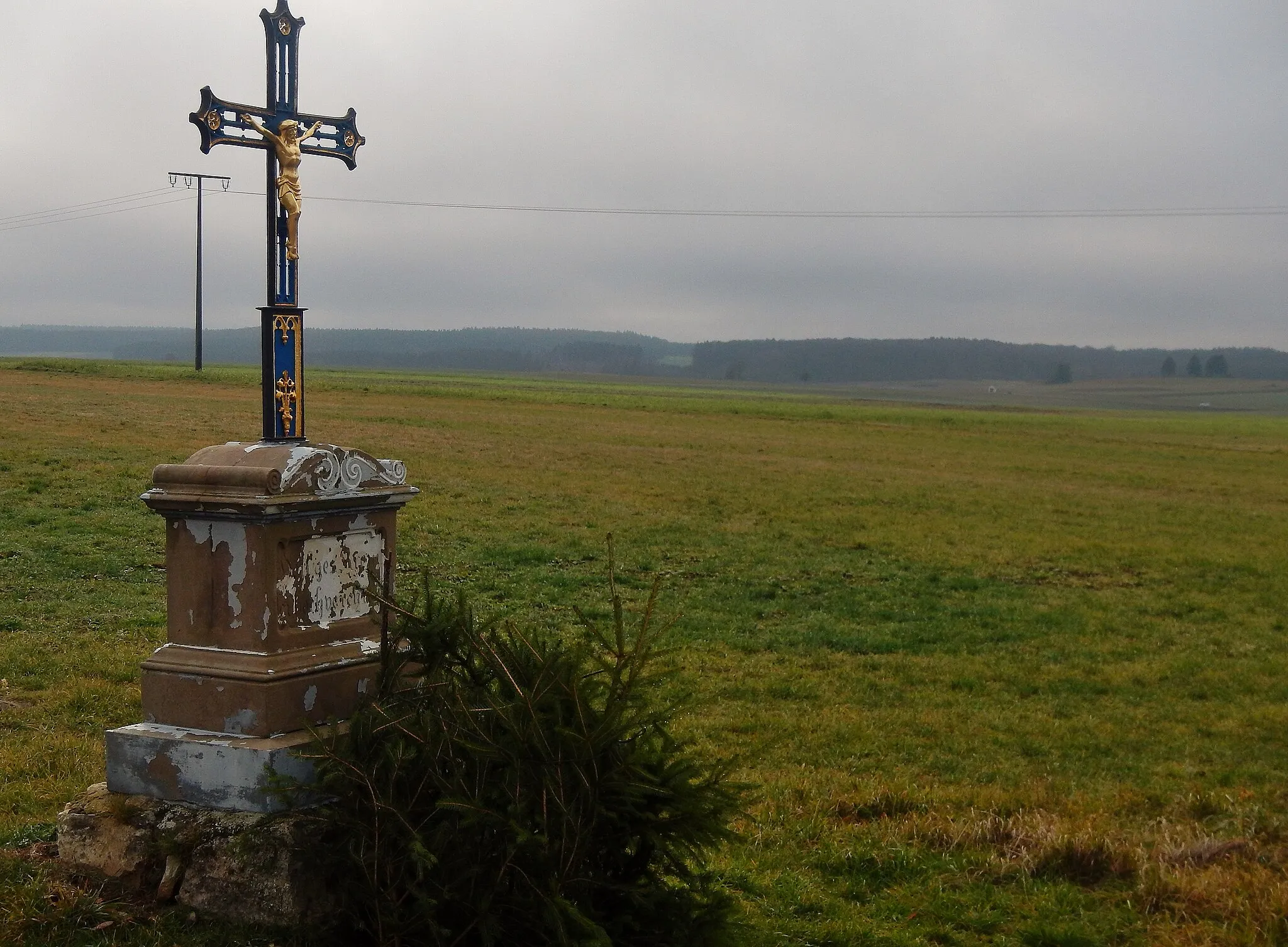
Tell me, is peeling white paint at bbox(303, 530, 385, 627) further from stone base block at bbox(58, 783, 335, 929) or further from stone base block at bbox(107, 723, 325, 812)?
stone base block at bbox(58, 783, 335, 929)

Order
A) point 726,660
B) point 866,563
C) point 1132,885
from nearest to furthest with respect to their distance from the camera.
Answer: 1. point 1132,885
2. point 726,660
3. point 866,563

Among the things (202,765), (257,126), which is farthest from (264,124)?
(202,765)

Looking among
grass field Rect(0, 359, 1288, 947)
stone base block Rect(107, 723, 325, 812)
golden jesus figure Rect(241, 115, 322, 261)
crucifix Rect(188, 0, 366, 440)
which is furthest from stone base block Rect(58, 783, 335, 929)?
golden jesus figure Rect(241, 115, 322, 261)

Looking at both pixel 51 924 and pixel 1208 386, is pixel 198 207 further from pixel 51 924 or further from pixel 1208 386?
pixel 1208 386

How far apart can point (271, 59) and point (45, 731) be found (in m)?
4.79

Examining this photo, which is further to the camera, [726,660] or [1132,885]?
[726,660]

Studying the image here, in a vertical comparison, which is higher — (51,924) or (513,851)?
(513,851)

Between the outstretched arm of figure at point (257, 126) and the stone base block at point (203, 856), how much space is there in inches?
121

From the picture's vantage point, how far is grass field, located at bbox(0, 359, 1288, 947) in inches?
243

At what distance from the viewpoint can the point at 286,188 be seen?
228 inches

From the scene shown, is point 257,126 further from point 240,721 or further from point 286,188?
point 240,721

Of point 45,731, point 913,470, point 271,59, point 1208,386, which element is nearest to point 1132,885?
point 271,59

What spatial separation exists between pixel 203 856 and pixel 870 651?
955 centimetres

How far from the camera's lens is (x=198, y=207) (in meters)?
58.5
